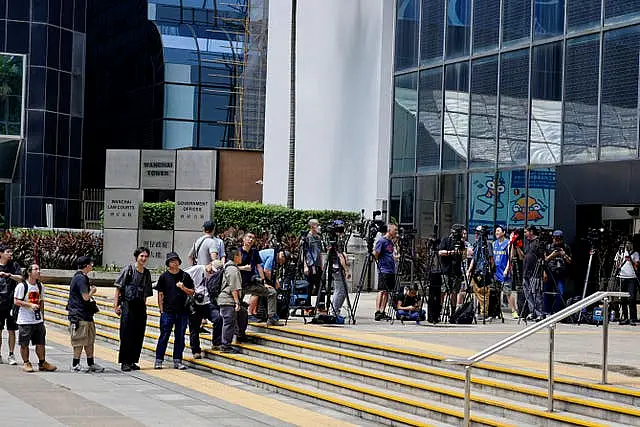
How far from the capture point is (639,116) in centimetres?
2269

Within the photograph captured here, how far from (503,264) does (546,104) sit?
Answer: 4317 mm

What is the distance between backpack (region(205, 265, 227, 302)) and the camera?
1850 cm

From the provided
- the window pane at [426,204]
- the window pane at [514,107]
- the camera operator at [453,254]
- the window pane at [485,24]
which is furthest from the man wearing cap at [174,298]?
the window pane at [426,204]

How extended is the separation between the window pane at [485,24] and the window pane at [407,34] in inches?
111

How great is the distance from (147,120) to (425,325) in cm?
3739

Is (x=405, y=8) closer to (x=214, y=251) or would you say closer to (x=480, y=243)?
(x=480, y=243)

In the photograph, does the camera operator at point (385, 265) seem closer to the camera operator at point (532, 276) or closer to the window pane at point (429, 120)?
the camera operator at point (532, 276)

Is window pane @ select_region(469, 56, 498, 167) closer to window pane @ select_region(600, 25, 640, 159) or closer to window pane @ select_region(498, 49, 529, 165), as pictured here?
window pane @ select_region(498, 49, 529, 165)

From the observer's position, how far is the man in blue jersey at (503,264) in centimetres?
2256

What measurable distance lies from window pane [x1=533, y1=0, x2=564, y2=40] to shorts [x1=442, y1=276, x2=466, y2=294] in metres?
6.71

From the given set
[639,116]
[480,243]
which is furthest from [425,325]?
[639,116]

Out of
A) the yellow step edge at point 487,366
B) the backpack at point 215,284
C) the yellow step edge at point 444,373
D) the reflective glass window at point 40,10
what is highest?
the reflective glass window at point 40,10

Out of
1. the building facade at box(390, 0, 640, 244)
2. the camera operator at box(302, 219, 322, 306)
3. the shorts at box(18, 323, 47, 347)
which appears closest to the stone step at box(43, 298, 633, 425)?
the camera operator at box(302, 219, 322, 306)

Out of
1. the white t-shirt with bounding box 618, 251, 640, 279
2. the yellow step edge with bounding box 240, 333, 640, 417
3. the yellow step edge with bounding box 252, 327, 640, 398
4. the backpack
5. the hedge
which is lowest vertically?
the yellow step edge with bounding box 240, 333, 640, 417
